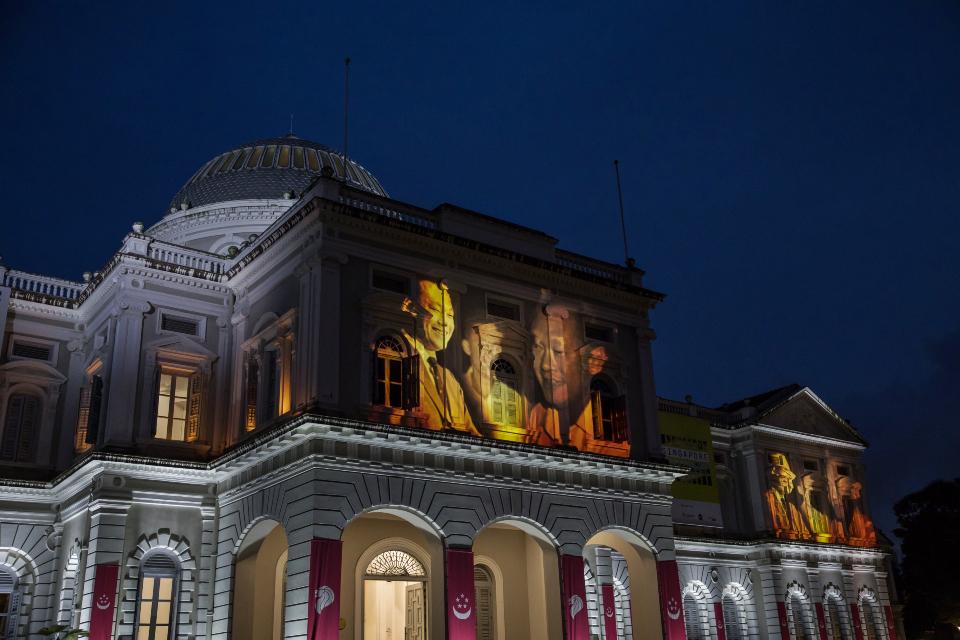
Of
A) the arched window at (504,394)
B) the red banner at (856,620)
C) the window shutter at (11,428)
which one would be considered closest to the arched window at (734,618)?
the red banner at (856,620)

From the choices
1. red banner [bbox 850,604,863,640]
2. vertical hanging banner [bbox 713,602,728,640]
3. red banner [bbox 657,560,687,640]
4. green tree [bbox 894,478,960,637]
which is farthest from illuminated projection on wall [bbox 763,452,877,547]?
red banner [bbox 657,560,687,640]

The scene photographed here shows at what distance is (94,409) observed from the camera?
26125 millimetres

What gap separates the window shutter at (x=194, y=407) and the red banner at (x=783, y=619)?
81.4 ft

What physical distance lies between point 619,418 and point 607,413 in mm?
370

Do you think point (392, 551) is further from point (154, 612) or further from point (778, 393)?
point (778, 393)

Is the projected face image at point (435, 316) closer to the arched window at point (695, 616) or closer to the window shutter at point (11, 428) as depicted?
the window shutter at point (11, 428)

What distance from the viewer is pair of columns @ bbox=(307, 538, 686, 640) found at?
2012cm

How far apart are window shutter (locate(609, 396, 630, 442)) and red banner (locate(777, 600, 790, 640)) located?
1612 centimetres

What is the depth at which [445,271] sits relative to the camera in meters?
25.2

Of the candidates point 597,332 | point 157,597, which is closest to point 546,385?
point 597,332

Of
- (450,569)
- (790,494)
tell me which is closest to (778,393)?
(790,494)

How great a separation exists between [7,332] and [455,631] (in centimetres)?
1542

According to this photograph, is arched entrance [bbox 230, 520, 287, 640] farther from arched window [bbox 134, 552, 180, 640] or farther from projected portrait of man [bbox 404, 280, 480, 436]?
projected portrait of man [bbox 404, 280, 480, 436]

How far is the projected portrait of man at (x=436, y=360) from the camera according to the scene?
77.4 ft
